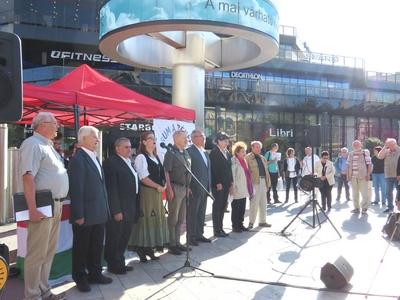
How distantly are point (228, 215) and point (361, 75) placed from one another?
3389 centimetres

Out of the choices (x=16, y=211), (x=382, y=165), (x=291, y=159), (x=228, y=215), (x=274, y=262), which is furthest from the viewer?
(x=291, y=159)

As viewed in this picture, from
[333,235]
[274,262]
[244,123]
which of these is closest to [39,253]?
[274,262]

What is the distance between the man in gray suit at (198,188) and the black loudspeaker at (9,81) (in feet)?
14.1

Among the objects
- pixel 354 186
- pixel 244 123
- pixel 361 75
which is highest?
pixel 361 75

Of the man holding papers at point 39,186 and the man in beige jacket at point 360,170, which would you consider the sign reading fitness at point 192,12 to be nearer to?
the man in beige jacket at point 360,170

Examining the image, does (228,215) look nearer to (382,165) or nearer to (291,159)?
(291,159)

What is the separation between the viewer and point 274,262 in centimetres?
594

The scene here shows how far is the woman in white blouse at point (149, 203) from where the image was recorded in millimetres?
5654

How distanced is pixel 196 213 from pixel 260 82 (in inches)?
1045

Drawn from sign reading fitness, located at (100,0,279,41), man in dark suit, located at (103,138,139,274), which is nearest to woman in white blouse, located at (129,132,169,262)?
man in dark suit, located at (103,138,139,274)

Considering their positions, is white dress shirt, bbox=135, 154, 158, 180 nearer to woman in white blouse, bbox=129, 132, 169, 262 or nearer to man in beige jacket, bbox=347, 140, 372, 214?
woman in white blouse, bbox=129, 132, 169, 262

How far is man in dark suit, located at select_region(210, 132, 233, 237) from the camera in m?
7.46

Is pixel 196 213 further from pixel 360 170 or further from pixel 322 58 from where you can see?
pixel 322 58

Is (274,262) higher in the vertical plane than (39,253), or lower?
lower
